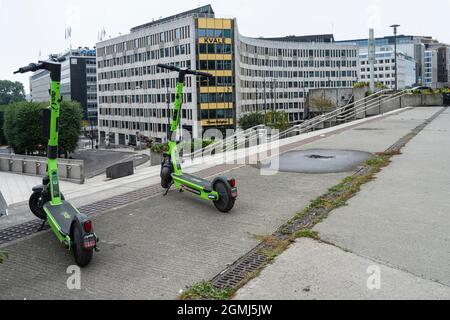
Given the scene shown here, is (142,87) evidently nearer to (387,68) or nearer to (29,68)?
(29,68)

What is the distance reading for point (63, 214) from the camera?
8.02 metres

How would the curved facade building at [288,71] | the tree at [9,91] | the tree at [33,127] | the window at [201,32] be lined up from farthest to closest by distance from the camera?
the tree at [9,91] → the curved facade building at [288,71] → the window at [201,32] → the tree at [33,127]

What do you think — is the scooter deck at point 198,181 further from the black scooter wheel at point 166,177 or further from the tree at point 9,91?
the tree at point 9,91

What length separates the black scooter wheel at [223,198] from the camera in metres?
9.43

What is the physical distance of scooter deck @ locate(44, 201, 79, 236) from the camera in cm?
A: 738

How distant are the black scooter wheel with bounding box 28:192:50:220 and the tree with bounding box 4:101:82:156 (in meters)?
37.8

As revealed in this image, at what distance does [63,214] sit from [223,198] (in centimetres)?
302

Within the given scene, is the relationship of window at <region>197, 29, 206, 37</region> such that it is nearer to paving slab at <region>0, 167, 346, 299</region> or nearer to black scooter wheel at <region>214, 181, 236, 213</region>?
paving slab at <region>0, 167, 346, 299</region>

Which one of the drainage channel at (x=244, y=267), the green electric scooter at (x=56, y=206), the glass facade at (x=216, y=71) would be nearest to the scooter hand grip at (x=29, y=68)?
the green electric scooter at (x=56, y=206)

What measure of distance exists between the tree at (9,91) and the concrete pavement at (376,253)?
602ft

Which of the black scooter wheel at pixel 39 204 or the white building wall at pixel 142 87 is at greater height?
the white building wall at pixel 142 87

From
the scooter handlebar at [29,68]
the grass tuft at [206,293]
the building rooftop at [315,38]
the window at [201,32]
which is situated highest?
the building rooftop at [315,38]

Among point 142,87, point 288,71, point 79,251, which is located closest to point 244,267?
point 79,251
